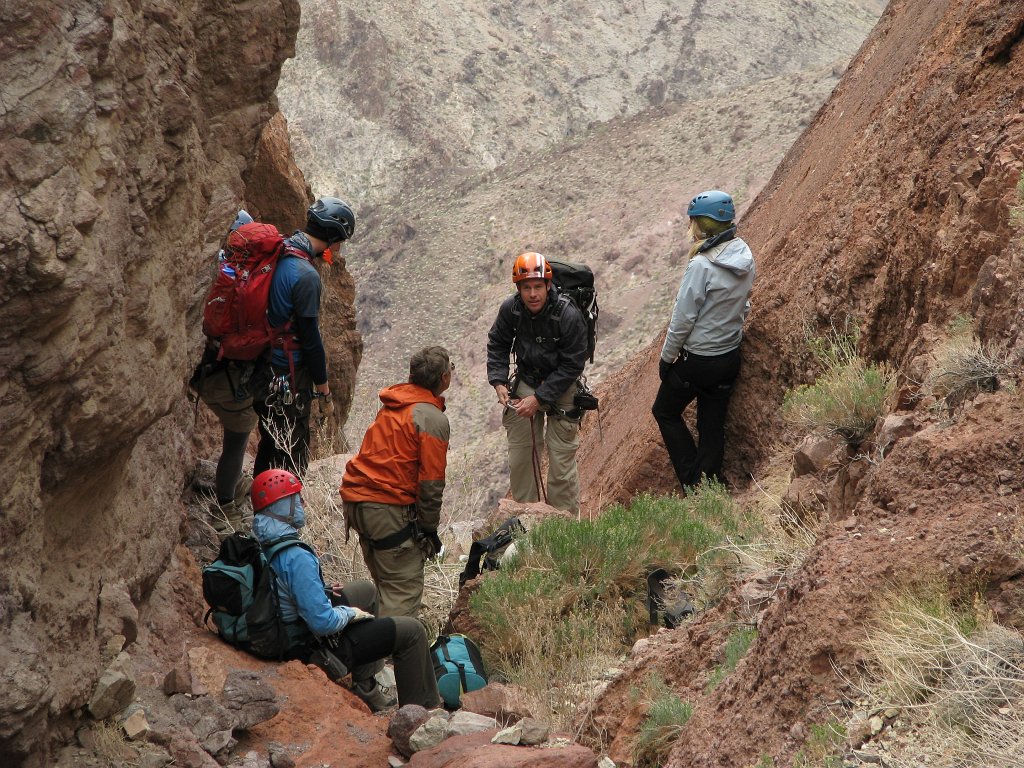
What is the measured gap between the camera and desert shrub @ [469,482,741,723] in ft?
18.3

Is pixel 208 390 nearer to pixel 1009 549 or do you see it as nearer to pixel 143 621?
pixel 143 621

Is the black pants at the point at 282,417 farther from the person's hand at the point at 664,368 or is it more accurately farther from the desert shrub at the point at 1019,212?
the desert shrub at the point at 1019,212

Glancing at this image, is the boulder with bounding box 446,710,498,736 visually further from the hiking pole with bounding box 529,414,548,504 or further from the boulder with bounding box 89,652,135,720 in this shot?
the hiking pole with bounding box 529,414,548,504

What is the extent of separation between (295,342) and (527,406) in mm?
1570

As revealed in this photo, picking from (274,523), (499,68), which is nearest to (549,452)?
(274,523)

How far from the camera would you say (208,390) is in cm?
657

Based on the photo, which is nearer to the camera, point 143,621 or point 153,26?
point 153,26

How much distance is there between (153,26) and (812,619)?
3.16 meters

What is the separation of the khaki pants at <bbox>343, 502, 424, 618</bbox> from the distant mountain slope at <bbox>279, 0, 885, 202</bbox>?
37.4 metres

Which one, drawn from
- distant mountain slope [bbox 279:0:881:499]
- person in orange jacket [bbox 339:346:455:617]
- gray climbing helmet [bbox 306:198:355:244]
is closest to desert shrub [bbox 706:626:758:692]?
person in orange jacket [bbox 339:346:455:617]

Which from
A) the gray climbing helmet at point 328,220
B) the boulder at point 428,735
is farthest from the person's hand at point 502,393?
the boulder at point 428,735

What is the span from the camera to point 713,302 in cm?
702

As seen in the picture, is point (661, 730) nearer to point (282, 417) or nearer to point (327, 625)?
point (327, 625)

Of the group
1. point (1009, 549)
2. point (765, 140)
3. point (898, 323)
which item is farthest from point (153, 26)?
point (765, 140)
